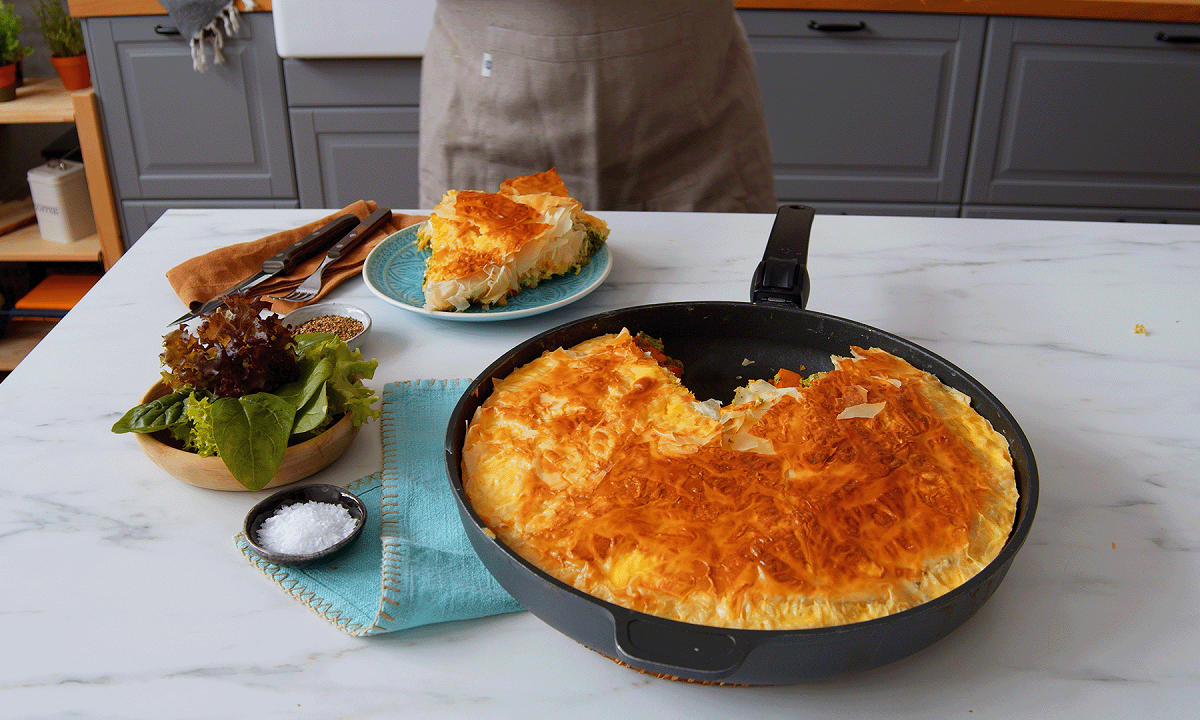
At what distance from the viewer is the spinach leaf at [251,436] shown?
897 millimetres

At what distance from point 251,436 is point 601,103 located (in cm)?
130

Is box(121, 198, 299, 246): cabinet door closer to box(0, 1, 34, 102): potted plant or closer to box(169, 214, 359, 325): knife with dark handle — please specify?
box(0, 1, 34, 102): potted plant

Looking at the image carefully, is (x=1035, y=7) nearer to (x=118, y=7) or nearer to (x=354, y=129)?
(x=354, y=129)

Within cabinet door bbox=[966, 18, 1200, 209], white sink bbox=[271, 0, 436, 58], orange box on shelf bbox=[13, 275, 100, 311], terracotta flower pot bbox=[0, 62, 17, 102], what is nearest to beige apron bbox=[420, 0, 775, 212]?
white sink bbox=[271, 0, 436, 58]

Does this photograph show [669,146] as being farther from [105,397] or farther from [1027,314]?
[105,397]

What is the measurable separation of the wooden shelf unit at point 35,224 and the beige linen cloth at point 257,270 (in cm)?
219

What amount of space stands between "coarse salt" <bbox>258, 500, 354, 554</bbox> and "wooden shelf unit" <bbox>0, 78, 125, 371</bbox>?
2829mm

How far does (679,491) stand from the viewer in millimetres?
813

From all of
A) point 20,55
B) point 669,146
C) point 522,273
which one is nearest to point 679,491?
point 522,273

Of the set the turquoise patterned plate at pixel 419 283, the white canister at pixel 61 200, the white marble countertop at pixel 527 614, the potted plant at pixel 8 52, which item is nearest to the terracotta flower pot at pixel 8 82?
the potted plant at pixel 8 52

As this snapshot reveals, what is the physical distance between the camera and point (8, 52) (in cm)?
313

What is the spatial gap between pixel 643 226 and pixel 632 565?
3.38ft

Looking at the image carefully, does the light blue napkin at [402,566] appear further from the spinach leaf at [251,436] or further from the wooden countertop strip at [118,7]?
the wooden countertop strip at [118,7]

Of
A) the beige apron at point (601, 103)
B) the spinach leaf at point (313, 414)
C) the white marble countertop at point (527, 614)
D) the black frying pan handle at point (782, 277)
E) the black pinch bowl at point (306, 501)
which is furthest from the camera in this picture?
the beige apron at point (601, 103)
